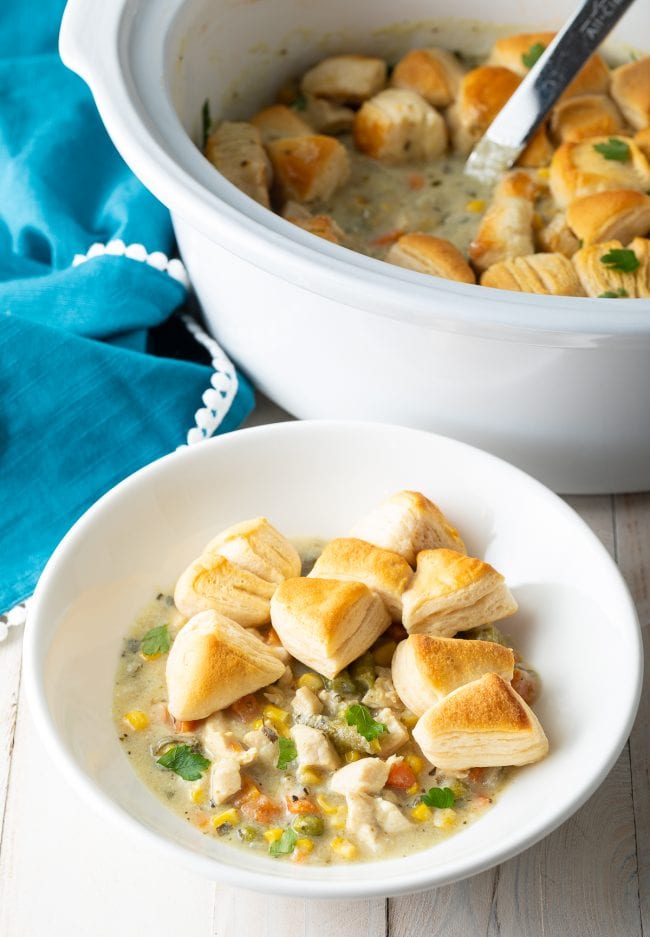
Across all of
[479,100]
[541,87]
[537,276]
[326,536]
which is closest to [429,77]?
[479,100]

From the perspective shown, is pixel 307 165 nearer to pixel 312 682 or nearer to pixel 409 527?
pixel 409 527

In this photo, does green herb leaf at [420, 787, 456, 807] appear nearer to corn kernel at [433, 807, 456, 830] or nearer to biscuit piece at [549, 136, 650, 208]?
corn kernel at [433, 807, 456, 830]

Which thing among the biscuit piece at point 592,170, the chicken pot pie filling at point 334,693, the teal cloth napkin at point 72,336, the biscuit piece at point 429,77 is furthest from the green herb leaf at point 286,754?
the biscuit piece at point 429,77

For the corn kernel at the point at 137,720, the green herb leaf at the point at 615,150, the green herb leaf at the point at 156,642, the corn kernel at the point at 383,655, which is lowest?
the green herb leaf at the point at 156,642

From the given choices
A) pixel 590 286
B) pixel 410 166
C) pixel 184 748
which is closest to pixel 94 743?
pixel 184 748

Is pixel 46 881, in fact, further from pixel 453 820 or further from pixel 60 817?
pixel 453 820

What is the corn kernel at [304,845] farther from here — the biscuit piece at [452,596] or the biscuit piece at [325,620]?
the biscuit piece at [452,596]
